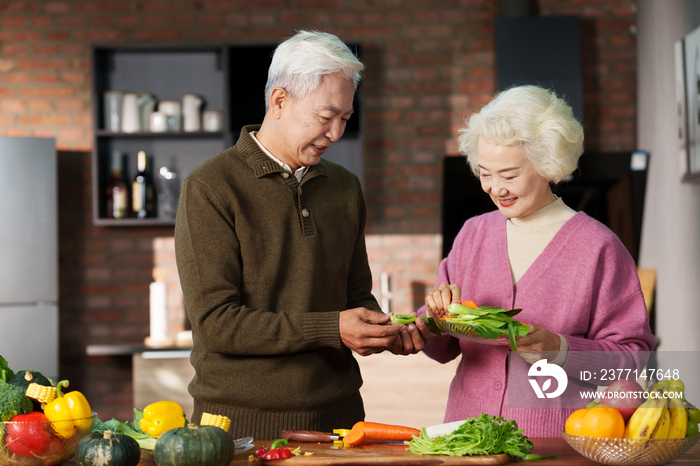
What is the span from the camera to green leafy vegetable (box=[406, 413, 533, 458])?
1229 mm

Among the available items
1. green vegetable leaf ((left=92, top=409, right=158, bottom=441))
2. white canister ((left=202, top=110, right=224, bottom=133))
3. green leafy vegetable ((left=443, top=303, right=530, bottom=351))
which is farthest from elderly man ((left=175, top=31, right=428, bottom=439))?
A: white canister ((left=202, top=110, right=224, bottom=133))

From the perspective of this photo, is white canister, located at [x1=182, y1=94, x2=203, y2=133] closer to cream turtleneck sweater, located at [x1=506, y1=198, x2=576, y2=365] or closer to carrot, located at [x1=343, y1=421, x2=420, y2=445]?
cream turtleneck sweater, located at [x1=506, y1=198, x2=576, y2=365]

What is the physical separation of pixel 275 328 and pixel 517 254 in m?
0.64

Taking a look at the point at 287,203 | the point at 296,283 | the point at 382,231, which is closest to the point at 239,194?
the point at 287,203

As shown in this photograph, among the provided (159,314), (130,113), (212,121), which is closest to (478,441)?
(159,314)

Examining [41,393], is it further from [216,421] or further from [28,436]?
[216,421]

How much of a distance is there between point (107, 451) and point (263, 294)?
0.55 metres

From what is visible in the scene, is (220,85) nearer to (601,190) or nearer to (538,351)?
(601,190)

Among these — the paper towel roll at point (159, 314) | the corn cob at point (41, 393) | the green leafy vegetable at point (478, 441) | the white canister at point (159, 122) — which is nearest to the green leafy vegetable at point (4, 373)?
the corn cob at point (41, 393)

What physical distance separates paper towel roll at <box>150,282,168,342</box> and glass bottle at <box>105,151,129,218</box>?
0.50 m

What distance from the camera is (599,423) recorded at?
113cm

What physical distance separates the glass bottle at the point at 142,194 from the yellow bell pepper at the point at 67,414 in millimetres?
2699

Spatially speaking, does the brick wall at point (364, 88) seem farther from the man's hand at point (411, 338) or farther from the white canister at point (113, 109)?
the man's hand at point (411, 338)

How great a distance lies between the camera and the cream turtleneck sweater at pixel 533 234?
63.9 inches
